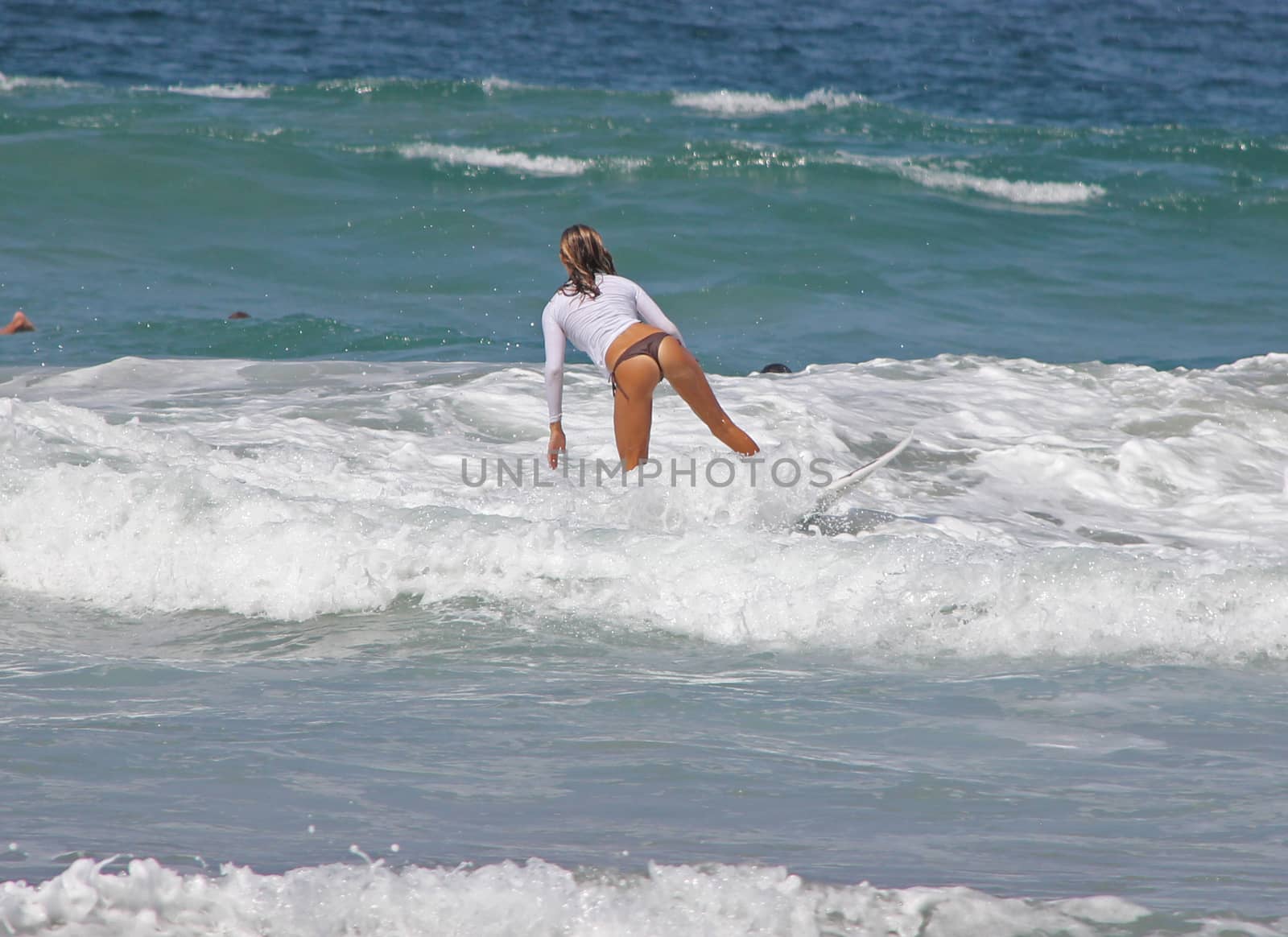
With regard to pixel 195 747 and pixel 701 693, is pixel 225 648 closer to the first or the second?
pixel 195 747

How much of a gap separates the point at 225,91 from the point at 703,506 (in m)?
20.7

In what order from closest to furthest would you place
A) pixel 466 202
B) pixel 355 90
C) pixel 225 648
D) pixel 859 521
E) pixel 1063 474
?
1. pixel 225 648
2. pixel 859 521
3. pixel 1063 474
4. pixel 466 202
5. pixel 355 90

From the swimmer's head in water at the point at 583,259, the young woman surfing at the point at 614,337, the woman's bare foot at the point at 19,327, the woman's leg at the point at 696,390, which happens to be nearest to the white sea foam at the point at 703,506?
the woman's leg at the point at 696,390

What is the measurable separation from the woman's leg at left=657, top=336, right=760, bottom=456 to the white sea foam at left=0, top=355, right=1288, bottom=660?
0.34 m

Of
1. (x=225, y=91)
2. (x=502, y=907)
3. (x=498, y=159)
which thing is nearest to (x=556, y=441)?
(x=502, y=907)

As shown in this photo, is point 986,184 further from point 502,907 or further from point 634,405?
point 502,907

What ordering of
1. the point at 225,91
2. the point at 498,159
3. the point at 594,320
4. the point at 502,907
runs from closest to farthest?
1. the point at 502,907
2. the point at 594,320
3. the point at 498,159
4. the point at 225,91

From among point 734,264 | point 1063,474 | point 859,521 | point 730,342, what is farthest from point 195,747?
point 734,264

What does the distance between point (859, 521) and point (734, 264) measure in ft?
28.5

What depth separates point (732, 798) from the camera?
395cm

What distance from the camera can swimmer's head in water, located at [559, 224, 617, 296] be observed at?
6.68 metres

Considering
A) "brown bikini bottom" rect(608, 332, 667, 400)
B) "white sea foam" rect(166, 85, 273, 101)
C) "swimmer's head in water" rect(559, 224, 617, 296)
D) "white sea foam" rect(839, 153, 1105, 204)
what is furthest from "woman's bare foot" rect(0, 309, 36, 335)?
"white sea foam" rect(166, 85, 273, 101)

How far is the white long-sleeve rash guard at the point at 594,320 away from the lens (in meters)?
6.82

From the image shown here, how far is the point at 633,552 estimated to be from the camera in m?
6.17
